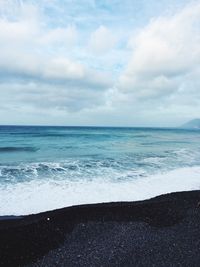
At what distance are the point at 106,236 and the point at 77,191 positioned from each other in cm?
413

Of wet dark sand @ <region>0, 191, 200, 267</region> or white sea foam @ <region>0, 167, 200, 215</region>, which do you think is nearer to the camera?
wet dark sand @ <region>0, 191, 200, 267</region>

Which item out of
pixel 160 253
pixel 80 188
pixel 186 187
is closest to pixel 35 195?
pixel 80 188

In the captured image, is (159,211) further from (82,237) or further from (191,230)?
(82,237)

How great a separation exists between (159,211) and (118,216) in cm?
141

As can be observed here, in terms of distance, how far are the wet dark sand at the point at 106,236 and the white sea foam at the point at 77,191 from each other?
987mm

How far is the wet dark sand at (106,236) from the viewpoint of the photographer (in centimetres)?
489

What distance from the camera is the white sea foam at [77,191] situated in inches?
320

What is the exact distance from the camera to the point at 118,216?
698cm

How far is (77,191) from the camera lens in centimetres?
978

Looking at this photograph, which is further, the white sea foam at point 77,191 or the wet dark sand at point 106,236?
the white sea foam at point 77,191

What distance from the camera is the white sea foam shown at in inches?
320

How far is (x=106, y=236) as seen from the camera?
19.0 feet

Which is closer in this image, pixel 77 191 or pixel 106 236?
pixel 106 236

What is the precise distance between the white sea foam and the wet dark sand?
987 millimetres
